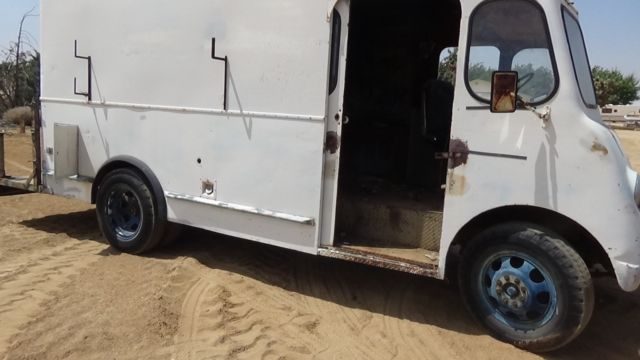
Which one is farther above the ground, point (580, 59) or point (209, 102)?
point (580, 59)

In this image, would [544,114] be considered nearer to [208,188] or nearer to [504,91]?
[504,91]

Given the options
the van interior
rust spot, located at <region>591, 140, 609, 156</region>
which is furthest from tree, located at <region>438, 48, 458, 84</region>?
rust spot, located at <region>591, 140, 609, 156</region>

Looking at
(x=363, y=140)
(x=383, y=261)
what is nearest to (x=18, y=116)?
(x=363, y=140)

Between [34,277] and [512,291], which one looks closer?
[512,291]

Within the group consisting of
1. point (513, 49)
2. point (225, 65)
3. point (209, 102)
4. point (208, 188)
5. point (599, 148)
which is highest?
point (513, 49)

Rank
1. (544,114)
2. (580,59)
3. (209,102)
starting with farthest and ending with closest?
(209,102)
(580,59)
(544,114)

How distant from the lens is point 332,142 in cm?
436

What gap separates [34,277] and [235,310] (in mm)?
1990

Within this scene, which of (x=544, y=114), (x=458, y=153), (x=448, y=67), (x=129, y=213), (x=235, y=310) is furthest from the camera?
(x=448, y=67)

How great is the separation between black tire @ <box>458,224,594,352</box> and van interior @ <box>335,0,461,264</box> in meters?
1.05

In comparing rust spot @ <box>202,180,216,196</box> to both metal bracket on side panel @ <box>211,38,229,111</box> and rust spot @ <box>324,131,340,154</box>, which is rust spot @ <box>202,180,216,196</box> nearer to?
metal bracket on side panel @ <box>211,38,229,111</box>

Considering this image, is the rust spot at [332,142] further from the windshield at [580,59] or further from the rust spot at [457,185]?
the windshield at [580,59]

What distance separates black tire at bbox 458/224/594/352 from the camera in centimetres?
358

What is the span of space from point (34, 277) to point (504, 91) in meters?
4.30
